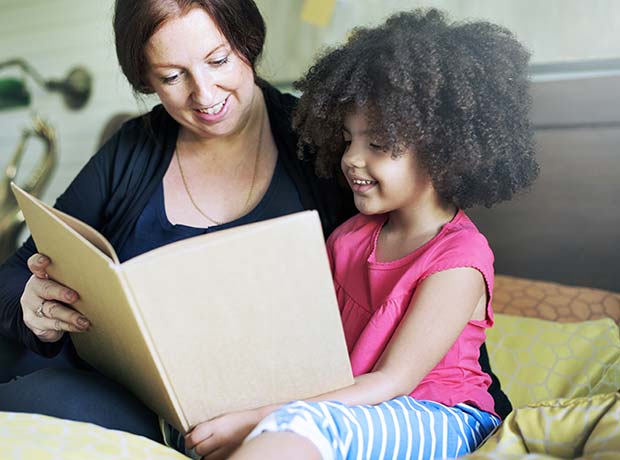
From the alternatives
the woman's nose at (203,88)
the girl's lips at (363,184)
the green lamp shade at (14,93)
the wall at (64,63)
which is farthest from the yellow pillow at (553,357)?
the green lamp shade at (14,93)

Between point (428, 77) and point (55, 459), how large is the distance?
745mm

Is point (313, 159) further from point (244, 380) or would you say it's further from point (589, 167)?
point (589, 167)

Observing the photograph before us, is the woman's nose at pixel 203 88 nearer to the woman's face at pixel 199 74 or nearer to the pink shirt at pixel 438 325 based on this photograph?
the woman's face at pixel 199 74

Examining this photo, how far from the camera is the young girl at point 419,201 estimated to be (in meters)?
1.03

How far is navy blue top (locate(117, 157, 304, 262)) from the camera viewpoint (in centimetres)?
136

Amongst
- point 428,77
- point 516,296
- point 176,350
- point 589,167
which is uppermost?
point 428,77

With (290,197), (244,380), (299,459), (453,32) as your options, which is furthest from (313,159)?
(299,459)

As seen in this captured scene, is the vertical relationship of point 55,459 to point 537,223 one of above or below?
above

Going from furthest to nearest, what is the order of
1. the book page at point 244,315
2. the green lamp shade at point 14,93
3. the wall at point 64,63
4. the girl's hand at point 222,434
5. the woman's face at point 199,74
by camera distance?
the green lamp shade at point 14,93, the wall at point 64,63, the woman's face at point 199,74, the girl's hand at point 222,434, the book page at point 244,315

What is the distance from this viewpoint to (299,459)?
85 cm

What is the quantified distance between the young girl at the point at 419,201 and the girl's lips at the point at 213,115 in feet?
0.43

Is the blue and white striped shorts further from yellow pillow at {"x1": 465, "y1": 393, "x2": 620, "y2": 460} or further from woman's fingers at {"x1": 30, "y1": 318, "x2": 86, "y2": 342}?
woman's fingers at {"x1": 30, "y1": 318, "x2": 86, "y2": 342}

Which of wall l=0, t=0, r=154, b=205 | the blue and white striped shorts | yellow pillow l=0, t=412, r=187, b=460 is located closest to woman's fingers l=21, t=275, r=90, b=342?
yellow pillow l=0, t=412, r=187, b=460

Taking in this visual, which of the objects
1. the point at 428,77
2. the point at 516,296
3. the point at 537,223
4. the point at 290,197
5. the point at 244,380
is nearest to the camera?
the point at 244,380
